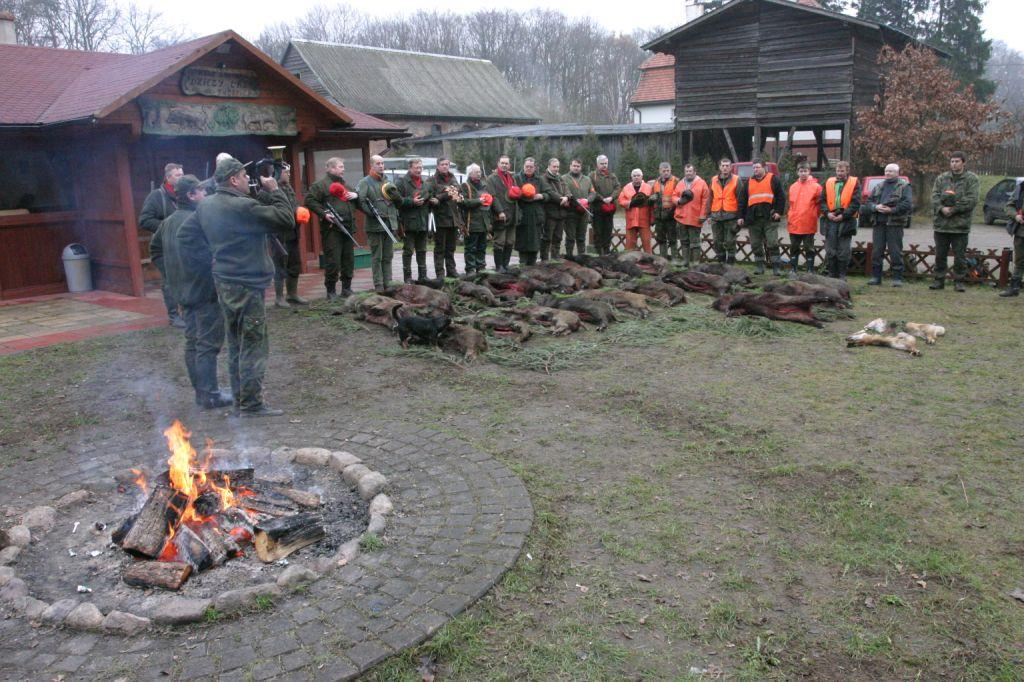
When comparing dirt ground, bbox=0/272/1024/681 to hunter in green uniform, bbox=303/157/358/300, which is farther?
hunter in green uniform, bbox=303/157/358/300

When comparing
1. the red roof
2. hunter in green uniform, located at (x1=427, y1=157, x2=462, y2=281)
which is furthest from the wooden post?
the red roof

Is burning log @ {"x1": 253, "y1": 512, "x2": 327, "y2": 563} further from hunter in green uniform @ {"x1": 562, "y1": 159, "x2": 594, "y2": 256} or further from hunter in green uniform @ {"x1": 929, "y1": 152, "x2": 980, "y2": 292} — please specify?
hunter in green uniform @ {"x1": 929, "y1": 152, "x2": 980, "y2": 292}

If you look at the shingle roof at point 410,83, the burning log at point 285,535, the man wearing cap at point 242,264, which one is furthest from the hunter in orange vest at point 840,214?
the shingle roof at point 410,83

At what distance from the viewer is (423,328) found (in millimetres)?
8266

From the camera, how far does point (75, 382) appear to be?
286 inches

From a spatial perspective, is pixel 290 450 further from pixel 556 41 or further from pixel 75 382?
pixel 556 41

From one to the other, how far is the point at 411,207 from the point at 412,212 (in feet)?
0.29

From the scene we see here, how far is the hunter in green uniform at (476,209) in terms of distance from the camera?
1193 cm

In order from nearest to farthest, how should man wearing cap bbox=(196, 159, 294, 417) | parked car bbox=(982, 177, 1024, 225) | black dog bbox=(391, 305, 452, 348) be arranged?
man wearing cap bbox=(196, 159, 294, 417), black dog bbox=(391, 305, 452, 348), parked car bbox=(982, 177, 1024, 225)

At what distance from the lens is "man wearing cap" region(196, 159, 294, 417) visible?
19.1 ft

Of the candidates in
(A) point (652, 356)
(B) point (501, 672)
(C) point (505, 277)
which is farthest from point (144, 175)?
(B) point (501, 672)

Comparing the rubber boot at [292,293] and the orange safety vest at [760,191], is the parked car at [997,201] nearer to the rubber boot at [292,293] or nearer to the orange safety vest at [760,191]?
the orange safety vest at [760,191]

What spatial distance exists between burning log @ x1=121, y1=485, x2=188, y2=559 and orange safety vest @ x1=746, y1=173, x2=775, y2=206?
35.1 feet

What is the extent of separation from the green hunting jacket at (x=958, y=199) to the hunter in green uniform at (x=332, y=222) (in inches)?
330
